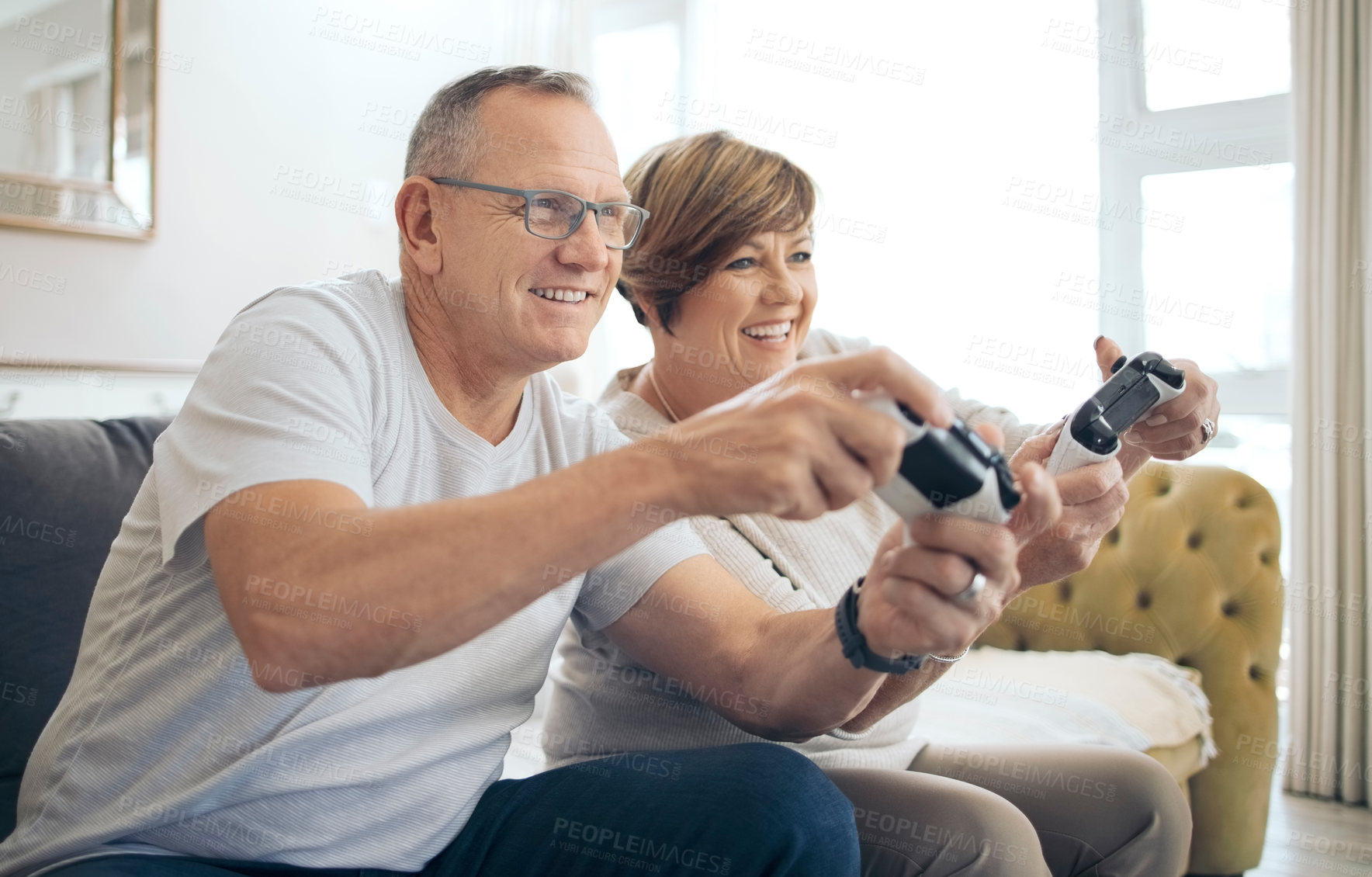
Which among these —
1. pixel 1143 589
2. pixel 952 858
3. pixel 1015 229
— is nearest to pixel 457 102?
pixel 952 858

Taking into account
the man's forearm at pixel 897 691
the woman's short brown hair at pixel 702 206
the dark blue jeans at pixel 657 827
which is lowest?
the dark blue jeans at pixel 657 827

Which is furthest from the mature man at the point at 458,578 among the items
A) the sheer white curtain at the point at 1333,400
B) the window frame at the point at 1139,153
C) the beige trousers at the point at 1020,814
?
the window frame at the point at 1139,153

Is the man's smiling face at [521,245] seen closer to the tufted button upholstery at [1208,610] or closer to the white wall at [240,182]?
the white wall at [240,182]

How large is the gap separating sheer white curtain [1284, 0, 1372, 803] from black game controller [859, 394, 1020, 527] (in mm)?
2156

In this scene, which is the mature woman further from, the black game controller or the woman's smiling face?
the black game controller

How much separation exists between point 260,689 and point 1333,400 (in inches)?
102

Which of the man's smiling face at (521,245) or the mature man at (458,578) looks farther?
the man's smiling face at (521,245)

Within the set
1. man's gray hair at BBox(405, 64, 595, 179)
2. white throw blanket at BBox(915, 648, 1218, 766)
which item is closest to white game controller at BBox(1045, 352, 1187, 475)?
man's gray hair at BBox(405, 64, 595, 179)

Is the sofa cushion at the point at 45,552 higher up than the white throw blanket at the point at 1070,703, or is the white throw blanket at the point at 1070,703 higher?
the sofa cushion at the point at 45,552

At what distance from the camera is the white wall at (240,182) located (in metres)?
2.17

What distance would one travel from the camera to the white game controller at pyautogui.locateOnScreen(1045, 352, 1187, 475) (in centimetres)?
105

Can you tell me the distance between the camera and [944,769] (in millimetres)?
1339

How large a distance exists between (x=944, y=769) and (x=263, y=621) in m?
0.95

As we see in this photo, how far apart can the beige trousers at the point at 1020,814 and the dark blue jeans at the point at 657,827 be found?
196 mm
